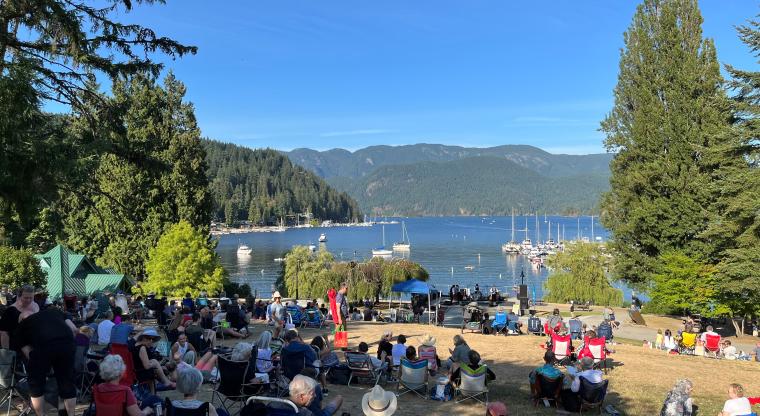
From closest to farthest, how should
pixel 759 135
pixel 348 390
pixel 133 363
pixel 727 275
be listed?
1. pixel 133 363
2. pixel 348 390
3. pixel 759 135
4. pixel 727 275

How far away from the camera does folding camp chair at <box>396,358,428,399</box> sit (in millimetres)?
8477

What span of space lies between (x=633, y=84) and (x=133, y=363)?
97.5 feet

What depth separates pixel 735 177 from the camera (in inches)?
794

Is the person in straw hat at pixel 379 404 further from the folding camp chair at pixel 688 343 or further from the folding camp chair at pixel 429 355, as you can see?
the folding camp chair at pixel 688 343

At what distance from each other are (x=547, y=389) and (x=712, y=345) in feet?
32.4

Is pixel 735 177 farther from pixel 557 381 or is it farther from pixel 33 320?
pixel 33 320

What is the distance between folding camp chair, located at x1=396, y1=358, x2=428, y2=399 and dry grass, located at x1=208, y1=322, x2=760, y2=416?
0.16 m


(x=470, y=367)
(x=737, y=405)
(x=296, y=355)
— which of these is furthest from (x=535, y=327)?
(x=296, y=355)

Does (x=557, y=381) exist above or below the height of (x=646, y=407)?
above

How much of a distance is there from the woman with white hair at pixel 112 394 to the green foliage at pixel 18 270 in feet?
73.8

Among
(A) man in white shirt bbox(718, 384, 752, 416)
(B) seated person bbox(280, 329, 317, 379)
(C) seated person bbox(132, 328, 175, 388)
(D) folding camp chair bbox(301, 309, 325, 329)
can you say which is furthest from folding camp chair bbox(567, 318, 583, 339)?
(C) seated person bbox(132, 328, 175, 388)

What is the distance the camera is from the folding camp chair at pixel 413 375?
848cm

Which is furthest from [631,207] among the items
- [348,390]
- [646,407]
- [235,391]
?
[235,391]

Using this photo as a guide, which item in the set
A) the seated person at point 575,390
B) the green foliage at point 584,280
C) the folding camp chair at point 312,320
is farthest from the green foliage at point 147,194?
the seated person at point 575,390
